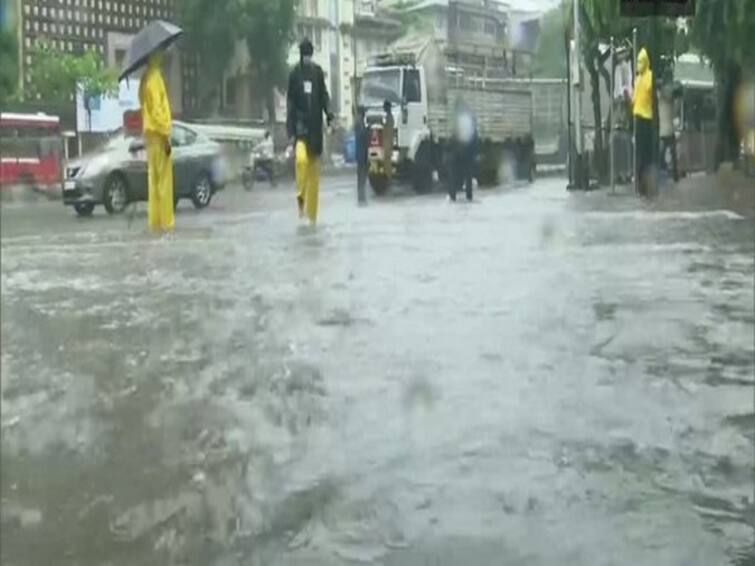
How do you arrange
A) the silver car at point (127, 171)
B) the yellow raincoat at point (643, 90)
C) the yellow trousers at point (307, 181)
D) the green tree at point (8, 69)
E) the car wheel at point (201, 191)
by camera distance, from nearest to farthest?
the green tree at point (8, 69) → the silver car at point (127, 171) → the car wheel at point (201, 191) → the yellow trousers at point (307, 181) → the yellow raincoat at point (643, 90)

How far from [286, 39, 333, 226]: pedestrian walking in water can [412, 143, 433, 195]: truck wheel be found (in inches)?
58.5

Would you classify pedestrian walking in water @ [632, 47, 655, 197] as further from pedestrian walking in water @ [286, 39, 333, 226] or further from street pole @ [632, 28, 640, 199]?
pedestrian walking in water @ [286, 39, 333, 226]

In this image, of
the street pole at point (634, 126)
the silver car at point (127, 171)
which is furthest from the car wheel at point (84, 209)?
the street pole at point (634, 126)

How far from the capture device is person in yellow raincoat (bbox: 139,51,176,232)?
318 cm

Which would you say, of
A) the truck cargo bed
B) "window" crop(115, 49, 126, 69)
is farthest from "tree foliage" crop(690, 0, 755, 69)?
"window" crop(115, 49, 126, 69)

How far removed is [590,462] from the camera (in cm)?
338

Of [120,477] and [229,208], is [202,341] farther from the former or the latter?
[120,477]

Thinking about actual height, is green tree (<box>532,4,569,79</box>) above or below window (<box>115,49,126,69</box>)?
above

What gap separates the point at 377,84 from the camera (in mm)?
4758

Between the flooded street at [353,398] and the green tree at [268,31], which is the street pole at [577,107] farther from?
the green tree at [268,31]

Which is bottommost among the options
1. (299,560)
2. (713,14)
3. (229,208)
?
(299,560)

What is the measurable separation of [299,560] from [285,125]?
149cm

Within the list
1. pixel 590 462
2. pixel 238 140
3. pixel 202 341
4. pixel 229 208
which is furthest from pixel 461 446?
pixel 229 208

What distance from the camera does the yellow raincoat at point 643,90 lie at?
6.72 metres
